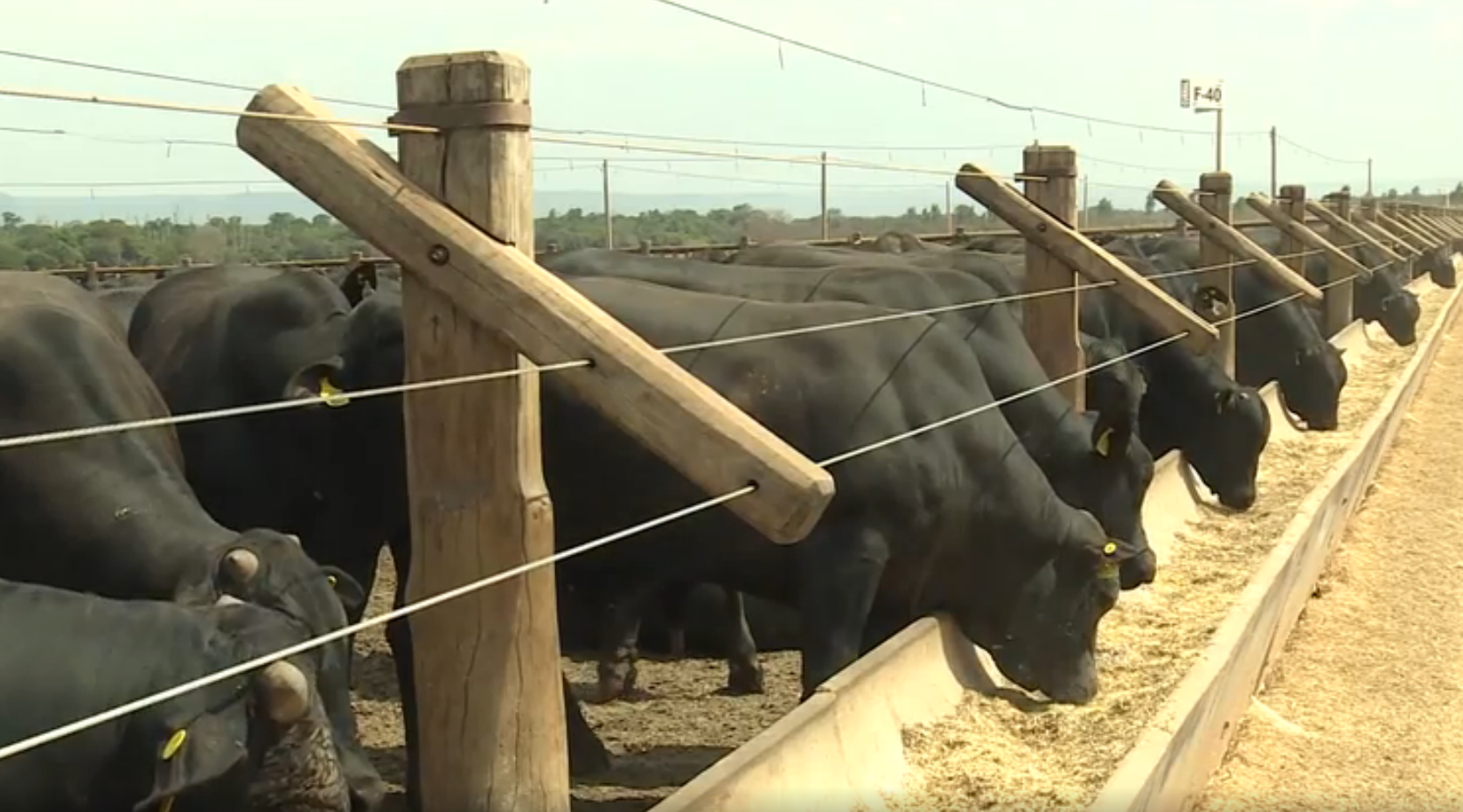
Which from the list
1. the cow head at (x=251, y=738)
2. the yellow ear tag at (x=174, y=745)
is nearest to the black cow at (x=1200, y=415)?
the cow head at (x=251, y=738)

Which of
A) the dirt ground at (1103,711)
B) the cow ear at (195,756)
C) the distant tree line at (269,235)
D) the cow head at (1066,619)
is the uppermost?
the distant tree line at (269,235)

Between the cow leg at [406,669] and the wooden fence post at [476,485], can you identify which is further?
the cow leg at [406,669]

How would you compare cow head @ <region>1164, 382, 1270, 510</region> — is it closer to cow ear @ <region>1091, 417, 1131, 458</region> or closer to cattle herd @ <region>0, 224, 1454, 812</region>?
cattle herd @ <region>0, 224, 1454, 812</region>

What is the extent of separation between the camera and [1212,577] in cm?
853

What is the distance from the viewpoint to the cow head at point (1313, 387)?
14.0 metres

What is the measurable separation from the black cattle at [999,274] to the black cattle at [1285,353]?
2.76 m

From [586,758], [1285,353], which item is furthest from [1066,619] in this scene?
[1285,353]

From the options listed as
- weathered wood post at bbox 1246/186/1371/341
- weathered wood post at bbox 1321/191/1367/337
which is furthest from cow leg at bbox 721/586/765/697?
weathered wood post at bbox 1321/191/1367/337

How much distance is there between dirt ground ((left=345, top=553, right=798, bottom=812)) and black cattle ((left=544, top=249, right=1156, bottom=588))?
1.61 meters

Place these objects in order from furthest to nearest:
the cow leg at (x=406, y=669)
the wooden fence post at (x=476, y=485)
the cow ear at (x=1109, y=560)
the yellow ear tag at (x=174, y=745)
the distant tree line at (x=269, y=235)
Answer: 1. the distant tree line at (x=269, y=235)
2. the cow ear at (x=1109, y=560)
3. the cow leg at (x=406, y=669)
4. the yellow ear tag at (x=174, y=745)
5. the wooden fence post at (x=476, y=485)

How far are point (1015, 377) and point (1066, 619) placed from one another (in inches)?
60.6

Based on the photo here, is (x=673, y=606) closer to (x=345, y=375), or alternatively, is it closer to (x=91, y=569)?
(x=345, y=375)

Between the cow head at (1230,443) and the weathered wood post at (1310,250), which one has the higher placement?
the weathered wood post at (1310,250)

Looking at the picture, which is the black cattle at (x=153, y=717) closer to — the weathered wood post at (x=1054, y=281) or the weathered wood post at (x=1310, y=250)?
the weathered wood post at (x=1054, y=281)
